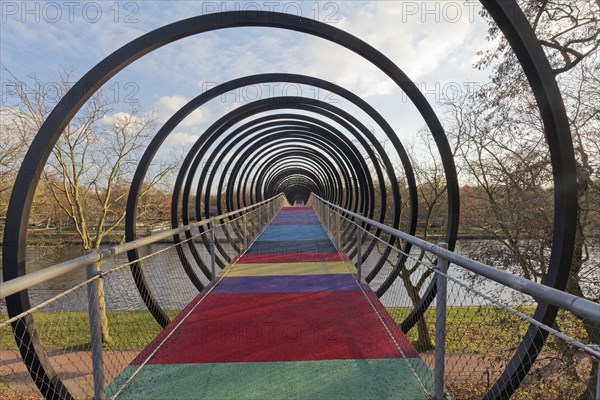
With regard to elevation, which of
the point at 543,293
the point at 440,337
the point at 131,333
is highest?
the point at 543,293

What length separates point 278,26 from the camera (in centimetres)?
514

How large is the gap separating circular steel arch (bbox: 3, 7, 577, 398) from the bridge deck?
834mm

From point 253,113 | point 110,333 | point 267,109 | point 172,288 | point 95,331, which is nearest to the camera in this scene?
point 95,331

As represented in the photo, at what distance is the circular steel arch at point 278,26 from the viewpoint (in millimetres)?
2756

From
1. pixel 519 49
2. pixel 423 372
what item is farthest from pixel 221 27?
pixel 423 372

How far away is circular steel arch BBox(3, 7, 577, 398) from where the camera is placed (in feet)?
9.04

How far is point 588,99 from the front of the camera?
7.82 m

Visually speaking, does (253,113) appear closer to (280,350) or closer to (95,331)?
(280,350)

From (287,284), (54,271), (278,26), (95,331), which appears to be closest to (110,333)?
(287,284)

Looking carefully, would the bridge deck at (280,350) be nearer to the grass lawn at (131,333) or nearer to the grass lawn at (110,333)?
the grass lawn at (131,333)

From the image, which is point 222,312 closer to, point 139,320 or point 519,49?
point 519,49

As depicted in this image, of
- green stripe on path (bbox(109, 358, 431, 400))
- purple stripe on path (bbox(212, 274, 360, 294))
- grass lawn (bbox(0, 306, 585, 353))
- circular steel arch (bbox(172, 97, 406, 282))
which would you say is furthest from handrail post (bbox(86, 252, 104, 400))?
grass lawn (bbox(0, 306, 585, 353))

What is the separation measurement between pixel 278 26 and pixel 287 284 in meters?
3.66

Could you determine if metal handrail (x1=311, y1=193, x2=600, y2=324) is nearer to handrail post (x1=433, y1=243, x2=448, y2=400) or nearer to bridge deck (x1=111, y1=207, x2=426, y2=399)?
handrail post (x1=433, y1=243, x2=448, y2=400)
